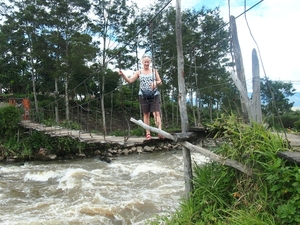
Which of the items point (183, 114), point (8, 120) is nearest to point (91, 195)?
point (183, 114)

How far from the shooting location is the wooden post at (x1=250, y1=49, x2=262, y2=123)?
1655 millimetres

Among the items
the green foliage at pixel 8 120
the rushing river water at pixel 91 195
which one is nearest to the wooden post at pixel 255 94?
the rushing river water at pixel 91 195

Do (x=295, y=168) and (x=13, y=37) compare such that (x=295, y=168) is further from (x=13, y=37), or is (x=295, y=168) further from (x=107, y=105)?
(x=13, y=37)

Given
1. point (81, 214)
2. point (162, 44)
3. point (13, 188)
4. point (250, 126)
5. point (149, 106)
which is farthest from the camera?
point (162, 44)

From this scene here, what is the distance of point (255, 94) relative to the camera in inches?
66.8

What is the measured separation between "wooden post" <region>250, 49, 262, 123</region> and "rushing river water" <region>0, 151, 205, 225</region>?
3.84ft

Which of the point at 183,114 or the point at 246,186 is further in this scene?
the point at 183,114

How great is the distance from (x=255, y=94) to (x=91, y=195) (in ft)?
9.75

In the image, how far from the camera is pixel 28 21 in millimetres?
10805

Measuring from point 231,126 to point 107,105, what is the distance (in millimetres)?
11589

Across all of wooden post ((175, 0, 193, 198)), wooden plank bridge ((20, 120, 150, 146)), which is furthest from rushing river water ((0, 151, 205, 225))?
wooden plank bridge ((20, 120, 150, 146))

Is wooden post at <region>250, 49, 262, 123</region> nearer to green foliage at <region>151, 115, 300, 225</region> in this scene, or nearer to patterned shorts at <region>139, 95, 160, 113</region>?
green foliage at <region>151, 115, 300, 225</region>

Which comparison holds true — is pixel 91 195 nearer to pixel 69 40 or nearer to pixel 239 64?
pixel 239 64

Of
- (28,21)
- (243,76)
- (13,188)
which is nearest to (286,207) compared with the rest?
(243,76)
